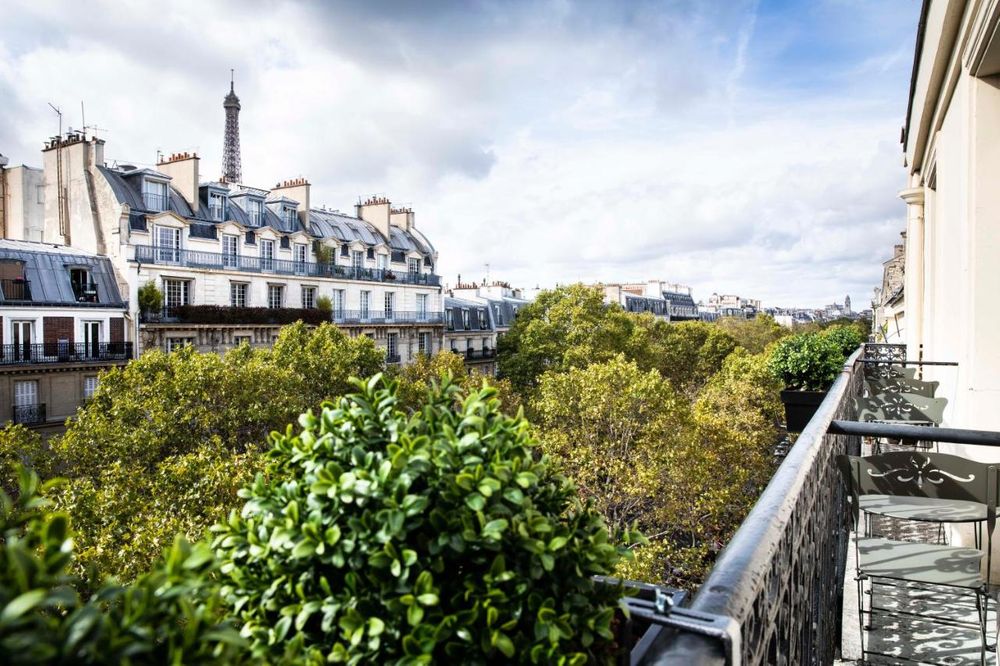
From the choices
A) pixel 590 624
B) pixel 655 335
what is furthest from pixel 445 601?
pixel 655 335

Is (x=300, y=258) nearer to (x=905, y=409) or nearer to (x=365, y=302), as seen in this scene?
(x=365, y=302)

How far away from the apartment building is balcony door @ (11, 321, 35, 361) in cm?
3

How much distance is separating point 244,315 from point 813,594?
34226 millimetres

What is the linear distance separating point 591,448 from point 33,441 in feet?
51.6

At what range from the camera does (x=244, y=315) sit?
34469 millimetres

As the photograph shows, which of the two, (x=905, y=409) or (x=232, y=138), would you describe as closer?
(x=905, y=409)

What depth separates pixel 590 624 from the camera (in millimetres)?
1610

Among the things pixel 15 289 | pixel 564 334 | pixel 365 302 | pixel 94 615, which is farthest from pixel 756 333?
pixel 94 615

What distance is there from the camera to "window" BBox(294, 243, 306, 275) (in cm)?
3903

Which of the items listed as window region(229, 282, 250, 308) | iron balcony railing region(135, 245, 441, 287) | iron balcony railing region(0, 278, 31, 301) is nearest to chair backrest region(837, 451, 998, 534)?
iron balcony railing region(0, 278, 31, 301)

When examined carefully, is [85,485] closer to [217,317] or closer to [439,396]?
[439,396]

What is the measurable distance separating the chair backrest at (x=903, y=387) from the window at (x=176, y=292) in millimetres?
30972

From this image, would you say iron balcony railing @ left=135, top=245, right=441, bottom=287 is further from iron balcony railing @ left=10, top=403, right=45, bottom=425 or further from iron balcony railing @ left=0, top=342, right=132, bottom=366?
iron balcony railing @ left=10, top=403, right=45, bottom=425

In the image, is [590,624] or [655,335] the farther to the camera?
[655,335]
